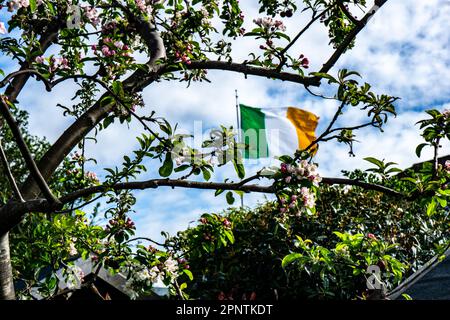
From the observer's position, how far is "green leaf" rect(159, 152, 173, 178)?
290 centimetres

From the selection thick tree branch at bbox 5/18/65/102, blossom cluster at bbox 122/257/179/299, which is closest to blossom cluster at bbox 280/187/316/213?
blossom cluster at bbox 122/257/179/299

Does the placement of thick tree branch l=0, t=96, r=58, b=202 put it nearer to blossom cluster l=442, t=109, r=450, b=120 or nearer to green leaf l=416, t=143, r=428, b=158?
green leaf l=416, t=143, r=428, b=158

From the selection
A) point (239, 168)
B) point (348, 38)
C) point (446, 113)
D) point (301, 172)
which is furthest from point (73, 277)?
point (446, 113)

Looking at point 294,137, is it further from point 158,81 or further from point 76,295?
point 158,81

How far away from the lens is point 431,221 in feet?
21.6

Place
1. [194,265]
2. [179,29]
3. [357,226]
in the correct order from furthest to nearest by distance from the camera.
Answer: [194,265]
[357,226]
[179,29]

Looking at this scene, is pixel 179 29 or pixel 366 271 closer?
pixel 366 271

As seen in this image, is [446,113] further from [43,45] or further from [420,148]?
[43,45]

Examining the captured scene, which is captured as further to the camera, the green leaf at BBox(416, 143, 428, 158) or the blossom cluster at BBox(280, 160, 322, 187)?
the green leaf at BBox(416, 143, 428, 158)

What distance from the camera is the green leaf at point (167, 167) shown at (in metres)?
2.90

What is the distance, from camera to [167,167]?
2.90 metres

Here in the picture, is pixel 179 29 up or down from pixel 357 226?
up

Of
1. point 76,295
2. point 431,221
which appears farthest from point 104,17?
point 431,221
